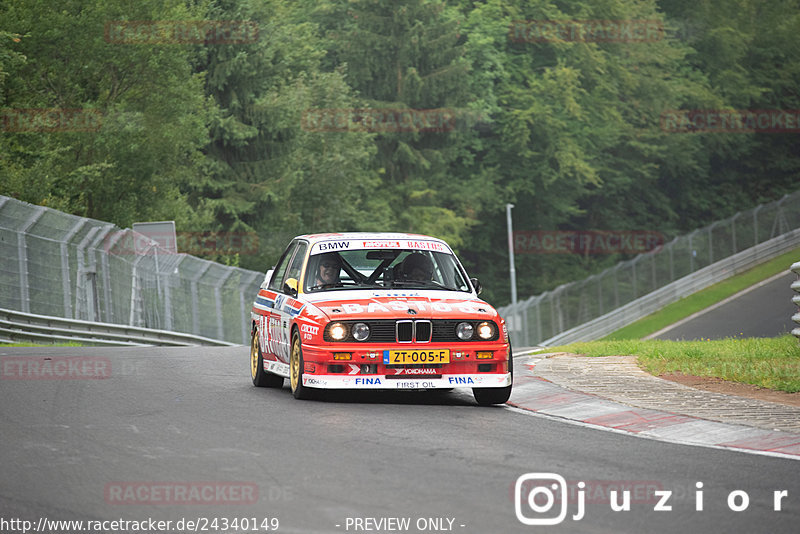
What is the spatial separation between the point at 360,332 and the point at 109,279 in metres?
17.2

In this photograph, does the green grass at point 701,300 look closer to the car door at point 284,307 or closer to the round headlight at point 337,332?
the car door at point 284,307

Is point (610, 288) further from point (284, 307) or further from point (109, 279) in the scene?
point (284, 307)

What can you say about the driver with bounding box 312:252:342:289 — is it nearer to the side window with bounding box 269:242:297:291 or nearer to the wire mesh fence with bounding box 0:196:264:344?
the side window with bounding box 269:242:297:291

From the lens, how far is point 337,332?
12.2 m

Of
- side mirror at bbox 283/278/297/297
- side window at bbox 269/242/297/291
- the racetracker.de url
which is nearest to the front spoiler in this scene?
side mirror at bbox 283/278/297/297

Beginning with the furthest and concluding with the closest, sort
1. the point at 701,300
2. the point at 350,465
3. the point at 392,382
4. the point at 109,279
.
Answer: the point at 701,300 < the point at 109,279 < the point at 392,382 < the point at 350,465

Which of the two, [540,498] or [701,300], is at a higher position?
[540,498]

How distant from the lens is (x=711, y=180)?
270 ft

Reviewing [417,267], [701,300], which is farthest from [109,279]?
[701,300]

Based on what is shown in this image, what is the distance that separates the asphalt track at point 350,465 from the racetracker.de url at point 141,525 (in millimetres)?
80

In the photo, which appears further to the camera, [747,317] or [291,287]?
[747,317]

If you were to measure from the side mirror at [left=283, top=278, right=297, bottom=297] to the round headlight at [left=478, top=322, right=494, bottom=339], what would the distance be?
2.07m

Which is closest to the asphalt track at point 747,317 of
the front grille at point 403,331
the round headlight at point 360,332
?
the front grille at point 403,331

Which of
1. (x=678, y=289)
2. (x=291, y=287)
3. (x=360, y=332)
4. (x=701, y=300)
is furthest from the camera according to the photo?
(x=678, y=289)
